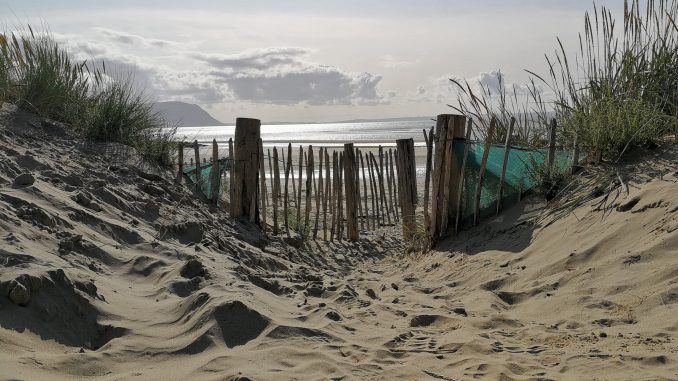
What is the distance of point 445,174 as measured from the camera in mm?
5594

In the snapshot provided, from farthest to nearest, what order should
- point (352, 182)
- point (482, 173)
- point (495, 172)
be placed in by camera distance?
point (352, 182), point (495, 172), point (482, 173)

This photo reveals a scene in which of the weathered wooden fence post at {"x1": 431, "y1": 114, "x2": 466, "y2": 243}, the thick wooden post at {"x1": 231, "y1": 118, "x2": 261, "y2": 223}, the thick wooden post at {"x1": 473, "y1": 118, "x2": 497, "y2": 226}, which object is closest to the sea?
the thick wooden post at {"x1": 231, "y1": 118, "x2": 261, "y2": 223}

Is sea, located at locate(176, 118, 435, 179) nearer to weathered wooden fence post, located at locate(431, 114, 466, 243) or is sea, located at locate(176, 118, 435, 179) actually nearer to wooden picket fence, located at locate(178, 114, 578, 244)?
wooden picket fence, located at locate(178, 114, 578, 244)

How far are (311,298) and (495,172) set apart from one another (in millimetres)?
2415

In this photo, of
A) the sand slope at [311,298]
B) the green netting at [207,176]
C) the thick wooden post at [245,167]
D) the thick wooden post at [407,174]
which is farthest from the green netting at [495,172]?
the green netting at [207,176]

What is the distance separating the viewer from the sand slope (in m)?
2.51

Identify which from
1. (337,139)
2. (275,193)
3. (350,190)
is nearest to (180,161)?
(275,193)

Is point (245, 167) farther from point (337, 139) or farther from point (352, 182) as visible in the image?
point (337, 139)

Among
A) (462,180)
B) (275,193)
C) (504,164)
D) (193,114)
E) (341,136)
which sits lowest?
(275,193)

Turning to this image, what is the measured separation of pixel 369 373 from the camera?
8.22 feet

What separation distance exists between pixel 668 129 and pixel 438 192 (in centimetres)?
192

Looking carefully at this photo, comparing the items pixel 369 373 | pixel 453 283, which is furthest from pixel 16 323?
pixel 453 283

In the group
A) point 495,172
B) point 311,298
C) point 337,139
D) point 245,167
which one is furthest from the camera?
point 337,139

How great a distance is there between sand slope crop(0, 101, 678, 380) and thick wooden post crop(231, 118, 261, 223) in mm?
822
